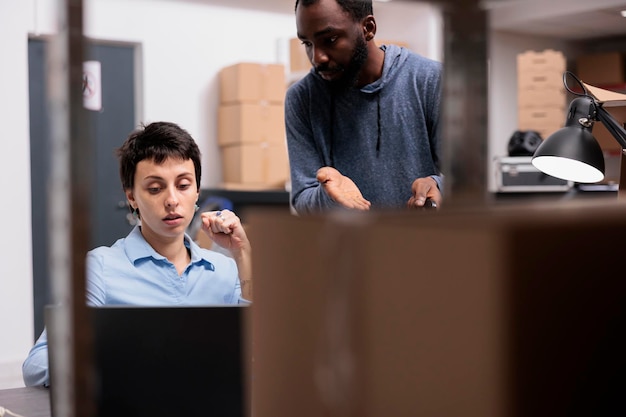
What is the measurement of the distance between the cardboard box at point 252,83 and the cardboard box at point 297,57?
0.07 metres

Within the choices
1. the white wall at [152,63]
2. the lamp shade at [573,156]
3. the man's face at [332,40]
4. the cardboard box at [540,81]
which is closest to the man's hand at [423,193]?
the lamp shade at [573,156]

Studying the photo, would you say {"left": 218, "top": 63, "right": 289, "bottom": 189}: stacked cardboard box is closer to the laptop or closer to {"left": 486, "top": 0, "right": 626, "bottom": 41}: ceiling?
{"left": 486, "top": 0, "right": 626, "bottom": 41}: ceiling

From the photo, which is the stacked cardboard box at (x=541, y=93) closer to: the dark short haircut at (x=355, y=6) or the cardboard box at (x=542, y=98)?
the cardboard box at (x=542, y=98)

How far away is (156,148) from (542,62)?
526 centimetres

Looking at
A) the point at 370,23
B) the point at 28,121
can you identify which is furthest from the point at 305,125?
the point at 28,121

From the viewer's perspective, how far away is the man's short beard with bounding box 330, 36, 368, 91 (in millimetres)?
2016

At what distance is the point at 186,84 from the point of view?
16.5ft

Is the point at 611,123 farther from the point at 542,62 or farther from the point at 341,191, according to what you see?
the point at 542,62

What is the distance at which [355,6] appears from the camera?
1.98m

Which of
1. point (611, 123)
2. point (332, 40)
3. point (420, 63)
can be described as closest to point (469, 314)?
point (611, 123)

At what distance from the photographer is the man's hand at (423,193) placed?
57.7 inches

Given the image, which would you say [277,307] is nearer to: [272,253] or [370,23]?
[272,253]

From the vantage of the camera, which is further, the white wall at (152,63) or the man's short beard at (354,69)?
the white wall at (152,63)

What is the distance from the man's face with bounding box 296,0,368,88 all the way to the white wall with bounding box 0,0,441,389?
7.37 ft
